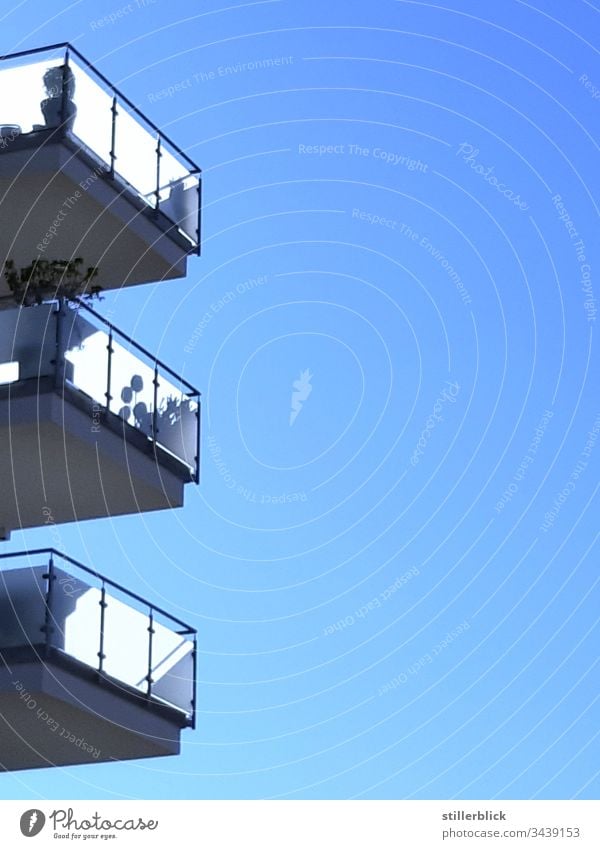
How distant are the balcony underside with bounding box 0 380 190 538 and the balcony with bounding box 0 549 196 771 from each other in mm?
1353

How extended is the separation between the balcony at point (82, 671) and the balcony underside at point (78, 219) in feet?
14.9

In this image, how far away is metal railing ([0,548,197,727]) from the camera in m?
20.8

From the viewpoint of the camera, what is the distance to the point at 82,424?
21.8m

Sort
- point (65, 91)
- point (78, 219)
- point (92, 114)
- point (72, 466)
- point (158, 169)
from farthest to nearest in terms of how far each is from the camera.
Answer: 1. point (158, 169)
2. point (78, 219)
3. point (92, 114)
4. point (65, 91)
5. point (72, 466)

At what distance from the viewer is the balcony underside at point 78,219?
22578mm

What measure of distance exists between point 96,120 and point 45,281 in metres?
1.99

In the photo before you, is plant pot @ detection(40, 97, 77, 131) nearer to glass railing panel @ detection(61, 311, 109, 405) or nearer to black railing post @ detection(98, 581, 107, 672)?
glass railing panel @ detection(61, 311, 109, 405)

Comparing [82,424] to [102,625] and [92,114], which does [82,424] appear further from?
[92,114]
